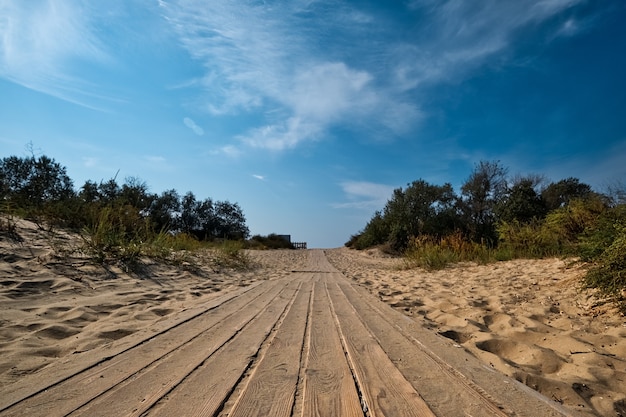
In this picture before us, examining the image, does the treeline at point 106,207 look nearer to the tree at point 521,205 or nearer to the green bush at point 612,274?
the green bush at point 612,274

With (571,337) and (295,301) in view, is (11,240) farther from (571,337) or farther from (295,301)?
(571,337)

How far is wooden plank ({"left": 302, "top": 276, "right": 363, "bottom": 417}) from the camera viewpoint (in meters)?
1.38

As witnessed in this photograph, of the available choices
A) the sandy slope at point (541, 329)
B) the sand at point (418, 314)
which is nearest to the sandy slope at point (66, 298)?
the sand at point (418, 314)

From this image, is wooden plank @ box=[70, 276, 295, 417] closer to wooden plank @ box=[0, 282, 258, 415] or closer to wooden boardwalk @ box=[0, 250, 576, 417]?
wooden boardwalk @ box=[0, 250, 576, 417]

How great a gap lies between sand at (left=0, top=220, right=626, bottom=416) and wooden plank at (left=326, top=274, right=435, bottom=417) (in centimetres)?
76

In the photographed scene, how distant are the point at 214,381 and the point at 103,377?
0.60m

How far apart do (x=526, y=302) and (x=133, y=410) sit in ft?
14.5

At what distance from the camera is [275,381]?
65.1 inches

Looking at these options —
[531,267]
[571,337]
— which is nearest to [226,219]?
[531,267]

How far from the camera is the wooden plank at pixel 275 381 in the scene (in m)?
1.35

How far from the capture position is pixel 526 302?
4.05 metres

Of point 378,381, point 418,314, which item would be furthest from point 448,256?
point 378,381

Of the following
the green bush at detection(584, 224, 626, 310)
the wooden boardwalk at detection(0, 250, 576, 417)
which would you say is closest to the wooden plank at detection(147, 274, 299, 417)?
the wooden boardwalk at detection(0, 250, 576, 417)

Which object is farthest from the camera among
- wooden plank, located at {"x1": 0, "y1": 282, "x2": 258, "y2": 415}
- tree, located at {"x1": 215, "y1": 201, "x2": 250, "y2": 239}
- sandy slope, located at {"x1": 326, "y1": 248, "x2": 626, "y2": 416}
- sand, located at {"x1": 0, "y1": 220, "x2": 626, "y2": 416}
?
tree, located at {"x1": 215, "y1": 201, "x2": 250, "y2": 239}
